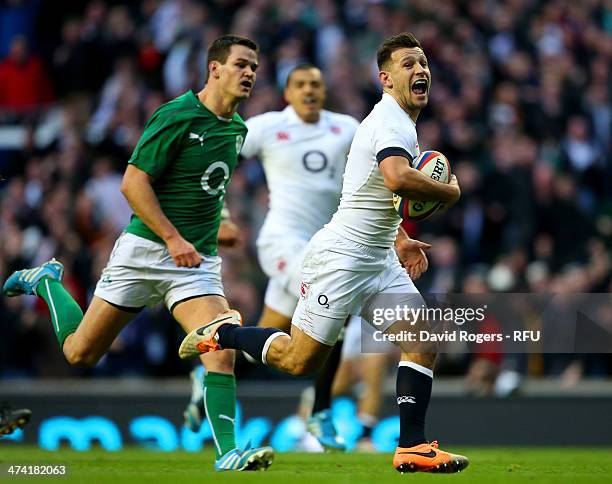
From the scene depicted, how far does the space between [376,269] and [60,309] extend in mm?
2588

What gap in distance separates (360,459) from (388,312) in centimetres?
209

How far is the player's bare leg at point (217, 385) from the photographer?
28.6ft

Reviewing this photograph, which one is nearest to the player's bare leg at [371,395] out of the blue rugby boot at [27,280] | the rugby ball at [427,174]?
the blue rugby boot at [27,280]

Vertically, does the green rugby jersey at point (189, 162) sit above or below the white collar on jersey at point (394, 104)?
below

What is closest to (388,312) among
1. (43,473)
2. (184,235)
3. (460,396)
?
(184,235)

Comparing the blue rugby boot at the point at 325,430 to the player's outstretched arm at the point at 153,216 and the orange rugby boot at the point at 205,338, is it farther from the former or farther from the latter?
the player's outstretched arm at the point at 153,216

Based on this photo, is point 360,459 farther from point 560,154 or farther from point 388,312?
point 560,154

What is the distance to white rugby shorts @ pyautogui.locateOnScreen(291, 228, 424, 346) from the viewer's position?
838 centimetres

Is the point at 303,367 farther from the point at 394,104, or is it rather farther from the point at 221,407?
the point at 394,104

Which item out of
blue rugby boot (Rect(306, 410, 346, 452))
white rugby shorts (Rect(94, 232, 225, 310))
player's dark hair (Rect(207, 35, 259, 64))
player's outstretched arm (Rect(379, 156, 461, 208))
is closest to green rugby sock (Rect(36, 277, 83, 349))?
white rugby shorts (Rect(94, 232, 225, 310))

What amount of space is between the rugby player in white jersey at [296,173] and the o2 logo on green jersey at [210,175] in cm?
196

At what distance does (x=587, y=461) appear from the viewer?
10.1 m

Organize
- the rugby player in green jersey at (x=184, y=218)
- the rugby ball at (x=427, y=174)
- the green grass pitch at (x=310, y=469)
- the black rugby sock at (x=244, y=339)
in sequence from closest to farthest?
the green grass pitch at (x=310, y=469), the rugby ball at (x=427, y=174), the black rugby sock at (x=244, y=339), the rugby player in green jersey at (x=184, y=218)

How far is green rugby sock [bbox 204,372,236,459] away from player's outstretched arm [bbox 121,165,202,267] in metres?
0.81
